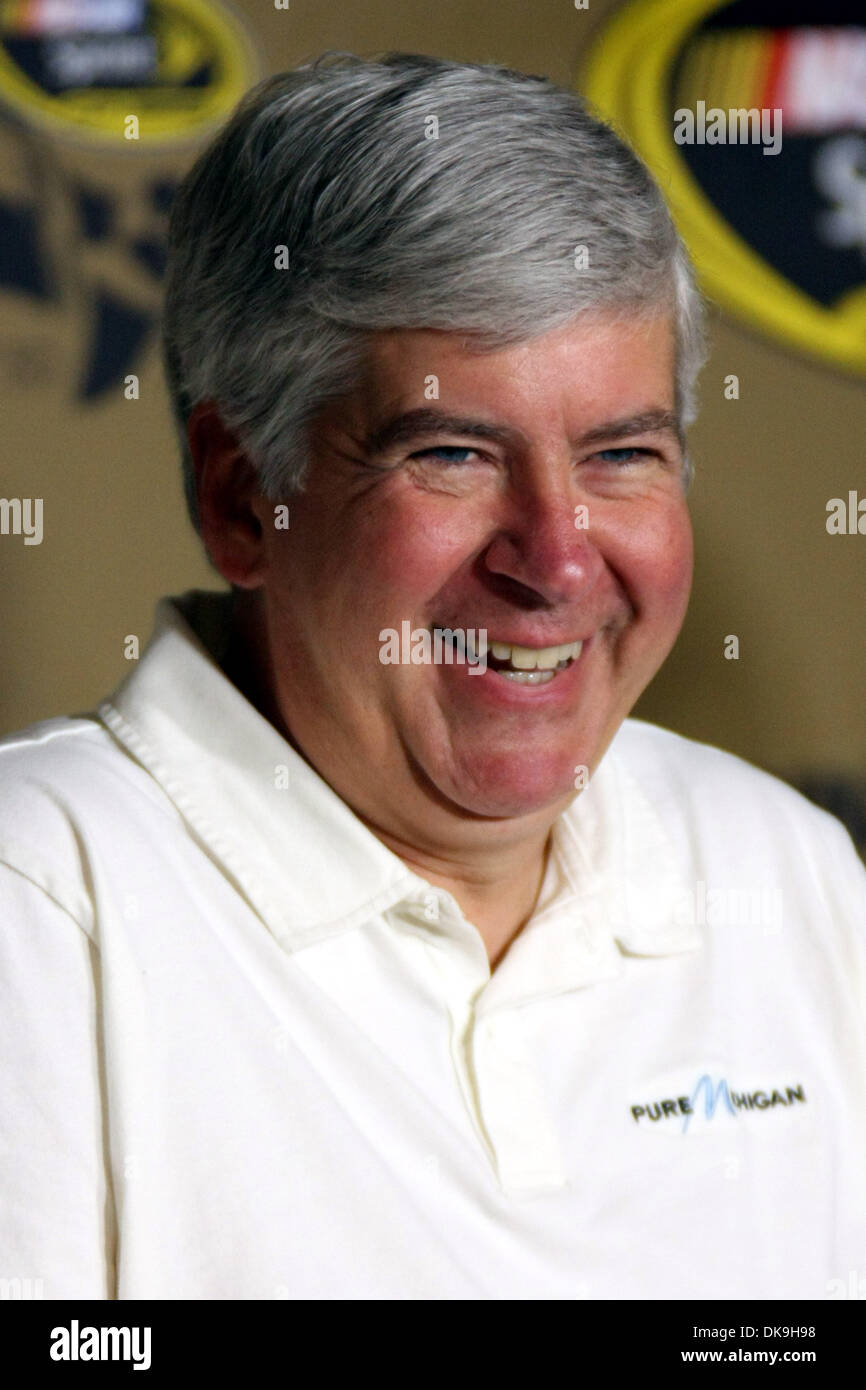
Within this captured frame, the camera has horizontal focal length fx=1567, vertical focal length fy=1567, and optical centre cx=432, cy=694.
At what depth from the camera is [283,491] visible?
A: 1.04 meters

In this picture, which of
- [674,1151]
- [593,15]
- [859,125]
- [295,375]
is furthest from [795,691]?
[295,375]

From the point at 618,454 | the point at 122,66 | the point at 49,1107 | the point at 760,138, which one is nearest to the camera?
the point at 49,1107

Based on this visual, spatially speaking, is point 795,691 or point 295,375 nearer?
point 295,375

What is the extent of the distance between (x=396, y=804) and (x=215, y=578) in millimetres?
897

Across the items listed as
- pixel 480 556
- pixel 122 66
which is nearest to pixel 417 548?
pixel 480 556

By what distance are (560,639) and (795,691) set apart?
1.09 metres

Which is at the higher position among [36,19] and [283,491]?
[36,19]

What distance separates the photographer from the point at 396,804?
1.07m

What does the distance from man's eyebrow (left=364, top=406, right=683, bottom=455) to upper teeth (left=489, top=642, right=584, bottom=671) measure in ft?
0.45

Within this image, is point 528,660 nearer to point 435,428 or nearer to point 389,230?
point 435,428

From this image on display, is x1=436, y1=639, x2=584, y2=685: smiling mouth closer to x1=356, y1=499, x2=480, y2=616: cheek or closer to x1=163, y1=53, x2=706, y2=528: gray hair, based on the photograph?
x1=356, y1=499, x2=480, y2=616: cheek

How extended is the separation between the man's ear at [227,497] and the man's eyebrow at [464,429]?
0.12 m

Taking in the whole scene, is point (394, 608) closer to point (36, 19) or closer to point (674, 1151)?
point (674, 1151)

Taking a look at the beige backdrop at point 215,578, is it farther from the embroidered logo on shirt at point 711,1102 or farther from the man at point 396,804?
the embroidered logo on shirt at point 711,1102
